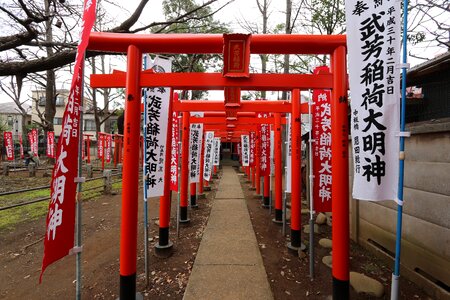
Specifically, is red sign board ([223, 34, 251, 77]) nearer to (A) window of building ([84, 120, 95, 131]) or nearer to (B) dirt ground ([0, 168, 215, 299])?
(B) dirt ground ([0, 168, 215, 299])

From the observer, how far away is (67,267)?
438 cm

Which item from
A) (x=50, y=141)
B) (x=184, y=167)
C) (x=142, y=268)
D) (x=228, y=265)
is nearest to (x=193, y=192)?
(x=184, y=167)

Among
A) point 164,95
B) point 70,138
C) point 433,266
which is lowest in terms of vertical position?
point 433,266

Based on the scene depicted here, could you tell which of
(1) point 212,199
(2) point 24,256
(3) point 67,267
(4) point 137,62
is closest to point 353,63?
(4) point 137,62

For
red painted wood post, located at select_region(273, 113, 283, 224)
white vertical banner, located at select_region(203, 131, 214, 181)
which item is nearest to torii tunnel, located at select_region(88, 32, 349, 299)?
red painted wood post, located at select_region(273, 113, 283, 224)

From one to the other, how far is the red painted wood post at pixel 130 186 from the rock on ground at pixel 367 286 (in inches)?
117

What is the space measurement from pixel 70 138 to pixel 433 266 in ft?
14.8

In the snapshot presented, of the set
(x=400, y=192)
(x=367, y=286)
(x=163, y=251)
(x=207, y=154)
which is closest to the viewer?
(x=400, y=192)

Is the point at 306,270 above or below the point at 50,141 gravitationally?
below

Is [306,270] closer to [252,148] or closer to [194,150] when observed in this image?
[194,150]

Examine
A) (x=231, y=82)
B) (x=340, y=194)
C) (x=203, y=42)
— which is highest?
(x=203, y=42)

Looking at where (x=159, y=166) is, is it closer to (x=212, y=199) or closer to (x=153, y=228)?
(x=153, y=228)

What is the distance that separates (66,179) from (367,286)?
390cm

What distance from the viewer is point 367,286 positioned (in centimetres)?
350
